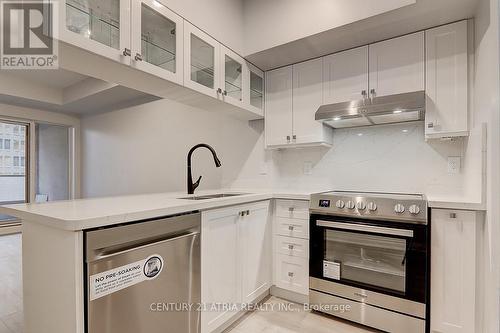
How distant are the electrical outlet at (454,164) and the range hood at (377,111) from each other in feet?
1.30

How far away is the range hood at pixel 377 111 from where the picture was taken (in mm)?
1837

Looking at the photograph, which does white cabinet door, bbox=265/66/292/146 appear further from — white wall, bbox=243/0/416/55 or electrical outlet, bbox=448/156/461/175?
electrical outlet, bbox=448/156/461/175

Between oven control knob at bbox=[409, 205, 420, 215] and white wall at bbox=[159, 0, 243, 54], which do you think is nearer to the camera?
oven control knob at bbox=[409, 205, 420, 215]

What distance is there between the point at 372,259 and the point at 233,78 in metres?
1.91

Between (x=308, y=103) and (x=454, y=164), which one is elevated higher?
(x=308, y=103)

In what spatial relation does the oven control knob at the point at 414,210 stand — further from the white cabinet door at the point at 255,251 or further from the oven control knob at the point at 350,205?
the white cabinet door at the point at 255,251

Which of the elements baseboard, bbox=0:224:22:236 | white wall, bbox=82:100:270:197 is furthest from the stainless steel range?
baseboard, bbox=0:224:22:236

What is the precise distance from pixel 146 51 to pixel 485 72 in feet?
6.79

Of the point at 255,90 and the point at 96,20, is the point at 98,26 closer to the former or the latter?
the point at 96,20

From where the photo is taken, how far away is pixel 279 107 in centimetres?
264

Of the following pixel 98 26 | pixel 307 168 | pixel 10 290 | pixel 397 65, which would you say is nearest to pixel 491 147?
pixel 397 65

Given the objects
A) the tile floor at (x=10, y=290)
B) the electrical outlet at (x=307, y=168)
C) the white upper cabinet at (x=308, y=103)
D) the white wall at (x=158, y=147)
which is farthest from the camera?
the white wall at (x=158, y=147)

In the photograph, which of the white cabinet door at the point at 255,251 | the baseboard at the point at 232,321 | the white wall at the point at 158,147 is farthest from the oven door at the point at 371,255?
the white wall at the point at 158,147

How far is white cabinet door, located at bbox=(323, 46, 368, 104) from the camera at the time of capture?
2.20 m
